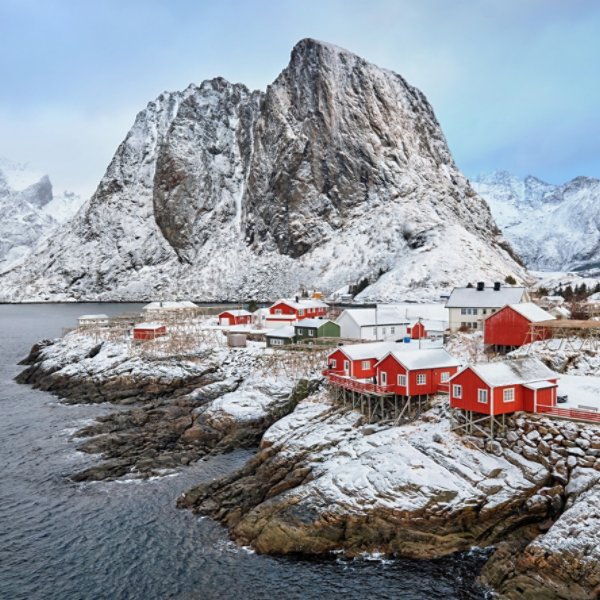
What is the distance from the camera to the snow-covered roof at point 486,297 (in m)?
56.8

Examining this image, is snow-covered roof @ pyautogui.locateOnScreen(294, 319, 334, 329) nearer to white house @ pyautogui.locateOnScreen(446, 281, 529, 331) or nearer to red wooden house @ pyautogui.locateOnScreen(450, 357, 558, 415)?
white house @ pyautogui.locateOnScreen(446, 281, 529, 331)

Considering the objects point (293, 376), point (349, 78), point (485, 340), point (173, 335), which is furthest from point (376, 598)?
point (349, 78)

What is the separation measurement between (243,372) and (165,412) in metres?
9.54

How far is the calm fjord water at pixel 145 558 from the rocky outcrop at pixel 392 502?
0.93 metres

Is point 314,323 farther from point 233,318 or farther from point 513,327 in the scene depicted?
point 513,327

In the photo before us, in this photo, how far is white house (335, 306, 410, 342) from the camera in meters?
57.7

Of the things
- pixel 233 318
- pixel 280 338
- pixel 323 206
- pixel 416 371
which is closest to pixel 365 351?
pixel 416 371


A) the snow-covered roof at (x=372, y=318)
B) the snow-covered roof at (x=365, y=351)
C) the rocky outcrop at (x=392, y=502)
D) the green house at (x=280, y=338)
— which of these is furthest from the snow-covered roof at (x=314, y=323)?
the rocky outcrop at (x=392, y=502)

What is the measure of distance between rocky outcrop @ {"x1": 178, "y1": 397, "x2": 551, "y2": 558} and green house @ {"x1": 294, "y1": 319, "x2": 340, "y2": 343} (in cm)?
2830

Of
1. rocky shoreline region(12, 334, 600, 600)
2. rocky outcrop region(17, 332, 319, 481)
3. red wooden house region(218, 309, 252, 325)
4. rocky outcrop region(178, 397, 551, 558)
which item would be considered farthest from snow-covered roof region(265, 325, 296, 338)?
rocky outcrop region(178, 397, 551, 558)

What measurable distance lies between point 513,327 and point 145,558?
33.7 meters

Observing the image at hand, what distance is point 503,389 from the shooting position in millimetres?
28922

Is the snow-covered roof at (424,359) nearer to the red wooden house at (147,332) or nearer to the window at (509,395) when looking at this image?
the window at (509,395)

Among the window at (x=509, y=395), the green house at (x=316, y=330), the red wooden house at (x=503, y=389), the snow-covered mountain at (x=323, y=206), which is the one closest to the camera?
the red wooden house at (x=503, y=389)
